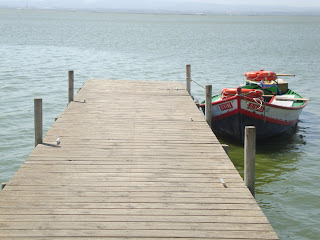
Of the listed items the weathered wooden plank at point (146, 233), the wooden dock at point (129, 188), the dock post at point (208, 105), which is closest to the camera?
the weathered wooden plank at point (146, 233)

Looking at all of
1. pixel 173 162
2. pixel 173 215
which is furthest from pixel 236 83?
pixel 173 215

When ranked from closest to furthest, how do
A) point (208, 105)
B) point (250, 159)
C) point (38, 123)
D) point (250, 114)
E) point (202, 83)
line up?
point (250, 159)
point (38, 123)
point (208, 105)
point (250, 114)
point (202, 83)

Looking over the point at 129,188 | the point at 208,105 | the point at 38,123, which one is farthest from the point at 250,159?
the point at 208,105

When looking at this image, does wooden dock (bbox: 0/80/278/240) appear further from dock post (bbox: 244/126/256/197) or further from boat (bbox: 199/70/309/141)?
boat (bbox: 199/70/309/141)

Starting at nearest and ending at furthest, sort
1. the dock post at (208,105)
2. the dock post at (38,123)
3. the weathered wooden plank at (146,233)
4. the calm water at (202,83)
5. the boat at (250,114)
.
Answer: the weathered wooden plank at (146,233) → the dock post at (38,123) → the calm water at (202,83) → the dock post at (208,105) → the boat at (250,114)

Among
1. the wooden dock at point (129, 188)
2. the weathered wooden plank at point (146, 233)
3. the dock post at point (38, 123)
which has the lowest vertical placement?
the weathered wooden plank at point (146, 233)

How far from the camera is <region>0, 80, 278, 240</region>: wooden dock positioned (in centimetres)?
605

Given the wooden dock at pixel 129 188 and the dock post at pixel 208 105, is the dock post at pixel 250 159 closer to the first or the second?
the wooden dock at pixel 129 188

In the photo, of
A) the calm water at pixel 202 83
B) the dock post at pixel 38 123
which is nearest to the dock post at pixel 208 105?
the calm water at pixel 202 83

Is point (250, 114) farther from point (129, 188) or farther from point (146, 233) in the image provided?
point (146, 233)

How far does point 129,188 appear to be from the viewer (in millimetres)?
7270

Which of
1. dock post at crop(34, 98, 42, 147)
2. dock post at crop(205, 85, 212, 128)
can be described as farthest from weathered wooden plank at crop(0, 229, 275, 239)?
dock post at crop(205, 85, 212, 128)

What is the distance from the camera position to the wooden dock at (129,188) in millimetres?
6055

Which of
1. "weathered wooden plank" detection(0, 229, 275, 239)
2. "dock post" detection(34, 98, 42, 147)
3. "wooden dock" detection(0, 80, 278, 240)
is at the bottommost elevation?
"weathered wooden plank" detection(0, 229, 275, 239)
